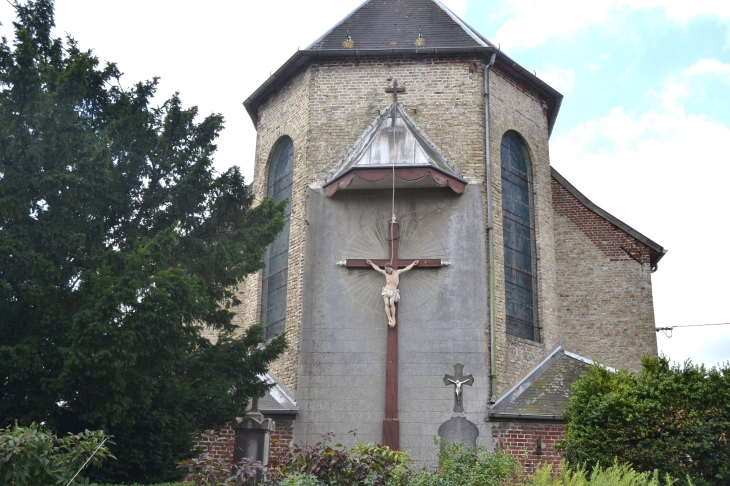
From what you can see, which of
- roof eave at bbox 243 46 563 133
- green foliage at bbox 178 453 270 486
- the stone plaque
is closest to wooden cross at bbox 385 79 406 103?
roof eave at bbox 243 46 563 133

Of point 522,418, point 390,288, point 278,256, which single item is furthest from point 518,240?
point 278,256

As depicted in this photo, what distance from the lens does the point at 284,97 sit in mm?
17047

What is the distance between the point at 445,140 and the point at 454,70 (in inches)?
60.9

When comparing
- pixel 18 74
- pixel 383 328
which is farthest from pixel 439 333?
pixel 18 74

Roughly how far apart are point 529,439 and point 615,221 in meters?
6.19

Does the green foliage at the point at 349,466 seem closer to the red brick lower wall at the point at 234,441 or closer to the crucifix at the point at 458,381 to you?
the red brick lower wall at the point at 234,441

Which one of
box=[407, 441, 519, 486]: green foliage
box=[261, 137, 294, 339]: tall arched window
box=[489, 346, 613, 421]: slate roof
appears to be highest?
box=[261, 137, 294, 339]: tall arched window

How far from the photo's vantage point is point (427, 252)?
14570 mm

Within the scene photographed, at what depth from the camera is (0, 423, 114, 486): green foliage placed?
6.51 meters

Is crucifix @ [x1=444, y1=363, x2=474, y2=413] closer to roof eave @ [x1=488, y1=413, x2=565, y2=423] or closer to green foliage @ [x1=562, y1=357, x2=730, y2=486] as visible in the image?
roof eave @ [x1=488, y1=413, x2=565, y2=423]

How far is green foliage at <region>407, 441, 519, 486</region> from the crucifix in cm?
477

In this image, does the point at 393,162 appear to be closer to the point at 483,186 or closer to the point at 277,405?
the point at 483,186

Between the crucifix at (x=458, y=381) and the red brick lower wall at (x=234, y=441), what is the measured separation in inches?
110

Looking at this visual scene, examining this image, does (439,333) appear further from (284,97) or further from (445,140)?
(284,97)
